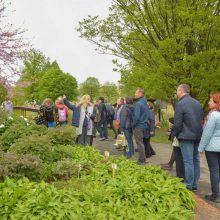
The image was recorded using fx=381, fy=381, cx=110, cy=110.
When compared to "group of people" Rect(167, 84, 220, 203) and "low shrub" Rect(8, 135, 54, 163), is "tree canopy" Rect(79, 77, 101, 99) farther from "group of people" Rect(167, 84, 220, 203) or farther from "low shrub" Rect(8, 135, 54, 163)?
"group of people" Rect(167, 84, 220, 203)

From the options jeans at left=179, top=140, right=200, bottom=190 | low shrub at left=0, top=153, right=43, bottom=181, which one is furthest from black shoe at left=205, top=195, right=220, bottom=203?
low shrub at left=0, top=153, right=43, bottom=181

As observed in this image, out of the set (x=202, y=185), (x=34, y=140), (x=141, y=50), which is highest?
(x=141, y=50)

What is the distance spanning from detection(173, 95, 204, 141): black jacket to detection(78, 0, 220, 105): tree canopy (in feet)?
24.4

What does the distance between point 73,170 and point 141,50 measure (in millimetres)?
12604

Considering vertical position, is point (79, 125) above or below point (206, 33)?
below

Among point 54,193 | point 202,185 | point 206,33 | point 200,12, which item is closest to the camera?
point 54,193

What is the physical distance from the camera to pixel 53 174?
7520 mm

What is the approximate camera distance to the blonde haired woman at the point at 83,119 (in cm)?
1134

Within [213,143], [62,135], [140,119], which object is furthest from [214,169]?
[62,135]

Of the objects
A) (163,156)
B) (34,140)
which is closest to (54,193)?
(34,140)

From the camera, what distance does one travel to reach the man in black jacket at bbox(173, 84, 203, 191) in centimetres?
748

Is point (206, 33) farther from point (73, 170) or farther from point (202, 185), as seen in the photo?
point (73, 170)

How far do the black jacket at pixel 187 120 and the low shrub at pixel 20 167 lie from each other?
110 inches

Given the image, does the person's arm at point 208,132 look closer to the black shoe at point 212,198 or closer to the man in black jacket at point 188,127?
the man in black jacket at point 188,127
